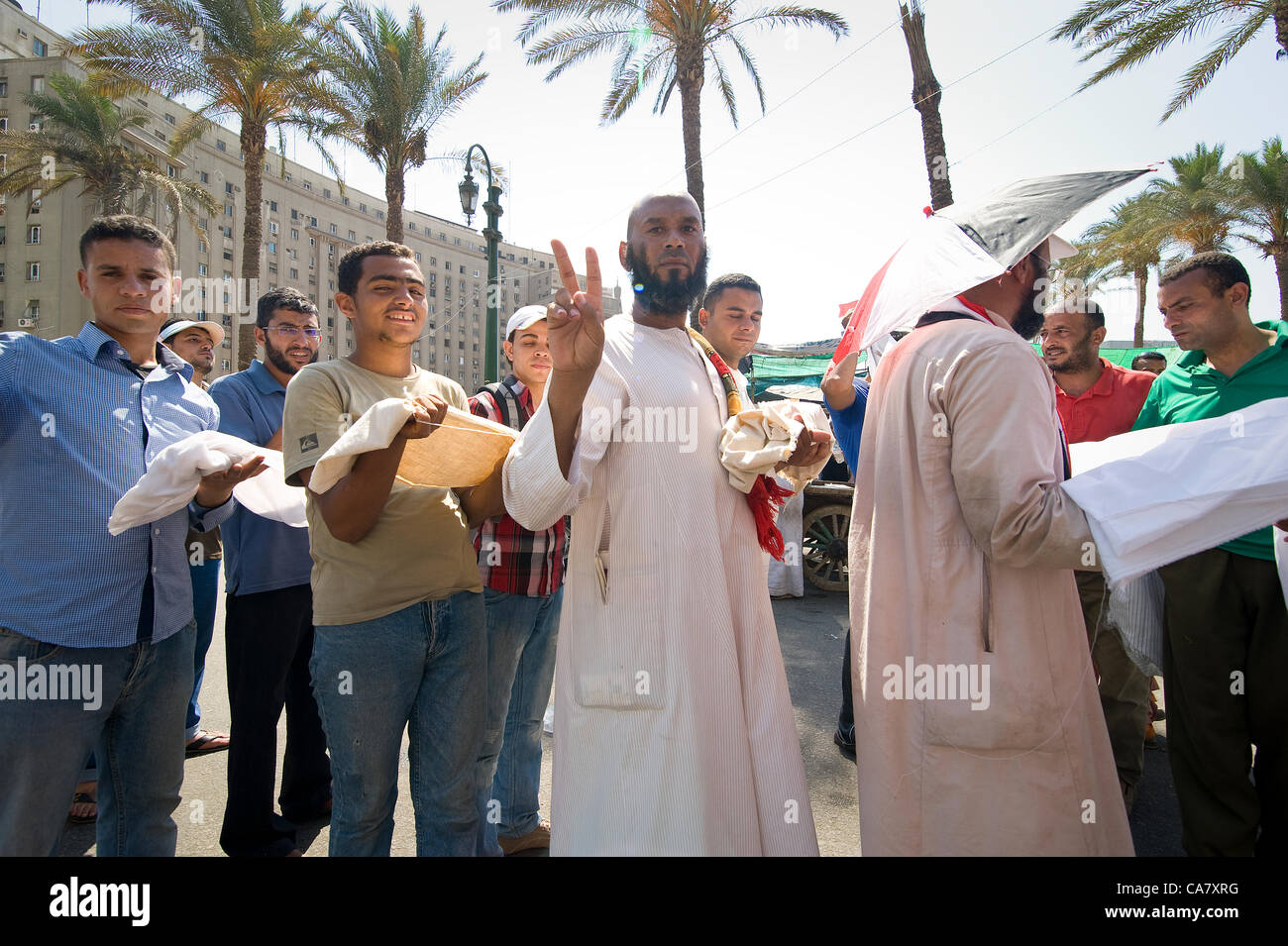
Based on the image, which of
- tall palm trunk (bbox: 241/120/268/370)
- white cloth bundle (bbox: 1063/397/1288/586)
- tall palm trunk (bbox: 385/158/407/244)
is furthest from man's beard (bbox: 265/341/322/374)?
tall palm trunk (bbox: 385/158/407/244)

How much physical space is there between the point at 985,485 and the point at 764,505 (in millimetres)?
625

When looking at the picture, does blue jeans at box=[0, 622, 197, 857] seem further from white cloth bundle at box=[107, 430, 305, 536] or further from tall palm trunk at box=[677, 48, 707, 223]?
tall palm trunk at box=[677, 48, 707, 223]

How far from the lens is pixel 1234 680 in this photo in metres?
2.81

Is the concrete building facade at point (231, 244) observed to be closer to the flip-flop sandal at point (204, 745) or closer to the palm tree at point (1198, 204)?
the flip-flop sandal at point (204, 745)

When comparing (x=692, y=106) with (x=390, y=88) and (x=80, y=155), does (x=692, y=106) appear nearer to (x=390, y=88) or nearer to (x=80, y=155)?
(x=390, y=88)

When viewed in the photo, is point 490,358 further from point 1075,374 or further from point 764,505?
point 764,505

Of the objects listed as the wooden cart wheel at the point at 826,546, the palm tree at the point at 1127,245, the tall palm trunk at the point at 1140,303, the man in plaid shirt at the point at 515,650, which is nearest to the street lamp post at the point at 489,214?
the wooden cart wheel at the point at 826,546

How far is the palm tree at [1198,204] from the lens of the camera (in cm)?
1716

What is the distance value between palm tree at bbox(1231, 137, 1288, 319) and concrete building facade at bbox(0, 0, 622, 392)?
1599 cm

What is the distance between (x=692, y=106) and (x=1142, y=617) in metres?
11.6

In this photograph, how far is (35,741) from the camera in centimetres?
200

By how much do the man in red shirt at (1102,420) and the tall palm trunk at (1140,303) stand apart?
2333 centimetres

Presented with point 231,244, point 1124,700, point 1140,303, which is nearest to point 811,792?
point 1124,700

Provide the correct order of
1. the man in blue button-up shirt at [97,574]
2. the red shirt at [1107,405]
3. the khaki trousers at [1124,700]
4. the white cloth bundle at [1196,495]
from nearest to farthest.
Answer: the white cloth bundle at [1196,495] < the man in blue button-up shirt at [97,574] < the khaki trousers at [1124,700] < the red shirt at [1107,405]
